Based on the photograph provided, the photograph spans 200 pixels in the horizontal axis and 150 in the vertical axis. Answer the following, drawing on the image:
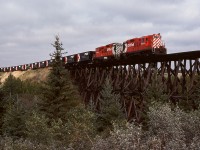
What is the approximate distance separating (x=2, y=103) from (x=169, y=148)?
26.4 m

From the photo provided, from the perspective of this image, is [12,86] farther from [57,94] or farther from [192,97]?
[192,97]

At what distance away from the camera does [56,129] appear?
75.5 ft

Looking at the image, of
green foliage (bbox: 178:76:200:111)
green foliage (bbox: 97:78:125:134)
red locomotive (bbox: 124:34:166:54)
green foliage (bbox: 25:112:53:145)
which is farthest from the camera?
red locomotive (bbox: 124:34:166:54)

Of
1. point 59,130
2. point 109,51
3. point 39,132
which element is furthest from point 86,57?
point 39,132

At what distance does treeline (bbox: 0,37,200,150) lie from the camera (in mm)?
13156

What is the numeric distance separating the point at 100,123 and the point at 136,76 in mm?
5504

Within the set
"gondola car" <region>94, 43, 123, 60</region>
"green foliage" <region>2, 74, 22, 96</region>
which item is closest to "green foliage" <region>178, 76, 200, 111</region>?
"gondola car" <region>94, 43, 123, 60</region>

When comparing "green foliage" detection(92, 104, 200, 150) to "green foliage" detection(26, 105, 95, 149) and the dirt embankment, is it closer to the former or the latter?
"green foliage" detection(26, 105, 95, 149)

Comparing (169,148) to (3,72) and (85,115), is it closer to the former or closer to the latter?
(85,115)

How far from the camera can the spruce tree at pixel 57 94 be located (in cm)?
2814

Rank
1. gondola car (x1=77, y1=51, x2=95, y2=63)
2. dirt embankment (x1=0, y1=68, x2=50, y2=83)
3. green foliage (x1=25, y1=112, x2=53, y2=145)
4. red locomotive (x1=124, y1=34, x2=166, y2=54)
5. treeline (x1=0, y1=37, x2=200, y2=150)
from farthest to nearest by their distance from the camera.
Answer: dirt embankment (x1=0, y1=68, x2=50, y2=83)
gondola car (x1=77, y1=51, x2=95, y2=63)
red locomotive (x1=124, y1=34, x2=166, y2=54)
green foliage (x1=25, y1=112, x2=53, y2=145)
treeline (x1=0, y1=37, x2=200, y2=150)

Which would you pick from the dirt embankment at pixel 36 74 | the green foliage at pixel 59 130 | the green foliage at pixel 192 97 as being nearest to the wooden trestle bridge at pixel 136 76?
the green foliage at pixel 192 97

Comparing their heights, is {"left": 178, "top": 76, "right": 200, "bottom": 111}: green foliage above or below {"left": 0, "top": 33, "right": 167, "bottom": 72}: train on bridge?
below

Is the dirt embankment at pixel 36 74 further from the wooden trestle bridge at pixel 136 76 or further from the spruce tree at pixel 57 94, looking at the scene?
the spruce tree at pixel 57 94
